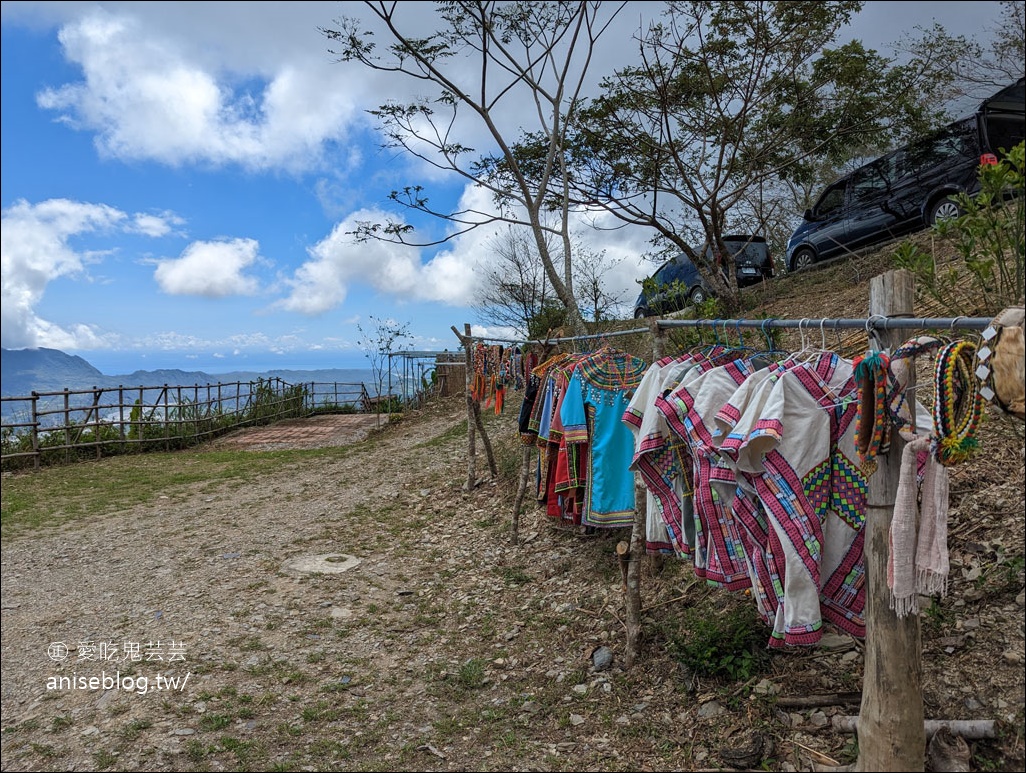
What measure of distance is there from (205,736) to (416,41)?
7.79m

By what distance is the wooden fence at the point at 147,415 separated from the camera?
319 cm

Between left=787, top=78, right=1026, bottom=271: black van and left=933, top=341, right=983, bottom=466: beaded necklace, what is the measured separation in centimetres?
585

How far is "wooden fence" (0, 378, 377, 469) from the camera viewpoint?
126 inches

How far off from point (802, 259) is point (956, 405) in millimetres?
10463

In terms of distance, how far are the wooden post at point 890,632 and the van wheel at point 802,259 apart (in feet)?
32.4

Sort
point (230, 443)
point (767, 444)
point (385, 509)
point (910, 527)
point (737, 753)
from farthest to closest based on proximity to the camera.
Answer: point (230, 443) → point (385, 509) → point (737, 753) → point (767, 444) → point (910, 527)

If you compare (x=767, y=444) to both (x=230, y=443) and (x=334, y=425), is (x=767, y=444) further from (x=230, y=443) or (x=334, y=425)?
(x=334, y=425)

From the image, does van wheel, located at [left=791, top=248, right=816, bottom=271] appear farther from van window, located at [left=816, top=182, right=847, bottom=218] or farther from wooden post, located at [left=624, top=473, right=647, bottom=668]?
wooden post, located at [left=624, top=473, right=647, bottom=668]

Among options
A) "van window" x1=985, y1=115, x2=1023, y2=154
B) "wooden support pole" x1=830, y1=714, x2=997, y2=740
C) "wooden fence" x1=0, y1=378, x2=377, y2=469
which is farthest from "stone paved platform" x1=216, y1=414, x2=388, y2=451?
"wooden support pole" x1=830, y1=714, x2=997, y2=740

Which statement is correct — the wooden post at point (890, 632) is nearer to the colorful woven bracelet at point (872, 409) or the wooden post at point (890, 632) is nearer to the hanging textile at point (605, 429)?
the colorful woven bracelet at point (872, 409)

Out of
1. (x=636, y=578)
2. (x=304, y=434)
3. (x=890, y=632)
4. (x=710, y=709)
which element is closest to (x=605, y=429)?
(x=636, y=578)

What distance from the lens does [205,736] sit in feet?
9.04

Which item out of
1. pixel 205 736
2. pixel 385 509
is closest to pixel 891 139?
pixel 385 509

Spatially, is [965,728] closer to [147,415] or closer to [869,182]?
[147,415]
